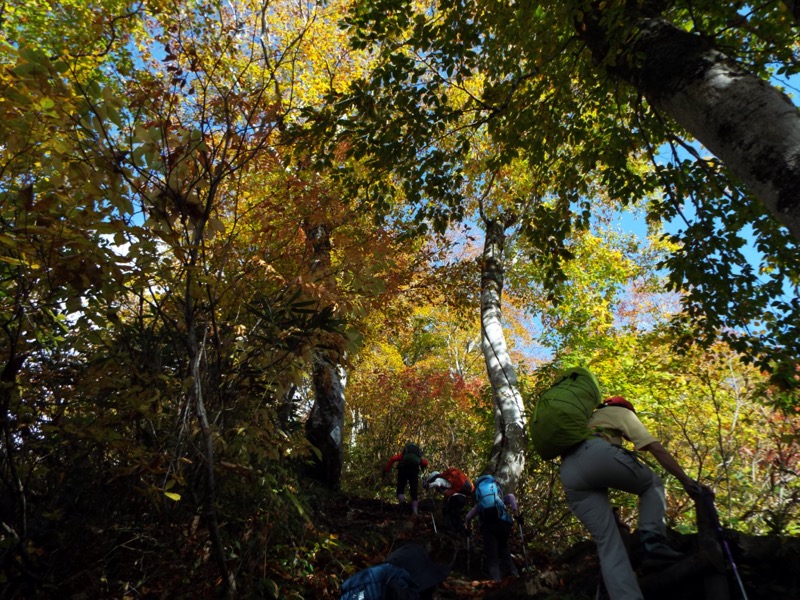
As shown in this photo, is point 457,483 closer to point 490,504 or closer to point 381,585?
point 490,504

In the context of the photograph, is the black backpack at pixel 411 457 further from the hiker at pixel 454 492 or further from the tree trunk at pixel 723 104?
the tree trunk at pixel 723 104

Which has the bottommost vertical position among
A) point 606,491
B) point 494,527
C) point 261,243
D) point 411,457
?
point 494,527

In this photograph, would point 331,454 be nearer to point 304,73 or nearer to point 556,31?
point 556,31

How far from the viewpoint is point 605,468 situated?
A: 3143 millimetres

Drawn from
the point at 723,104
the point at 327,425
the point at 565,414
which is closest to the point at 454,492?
the point at 327,425

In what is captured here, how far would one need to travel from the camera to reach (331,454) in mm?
8922

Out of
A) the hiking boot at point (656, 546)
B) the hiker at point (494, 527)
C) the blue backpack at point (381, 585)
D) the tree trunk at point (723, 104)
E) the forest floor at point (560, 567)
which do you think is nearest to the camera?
the tree trunk at point (723, 104)

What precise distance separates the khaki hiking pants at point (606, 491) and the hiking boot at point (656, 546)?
1.6 inches

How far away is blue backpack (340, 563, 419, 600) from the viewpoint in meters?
2.79

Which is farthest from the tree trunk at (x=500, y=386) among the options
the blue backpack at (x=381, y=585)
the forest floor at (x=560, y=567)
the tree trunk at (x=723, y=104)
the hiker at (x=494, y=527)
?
the tree trunk at (x=723, y=104)

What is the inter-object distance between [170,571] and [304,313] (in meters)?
2.50

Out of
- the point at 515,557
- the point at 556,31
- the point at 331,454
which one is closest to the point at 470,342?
the point at 331,454

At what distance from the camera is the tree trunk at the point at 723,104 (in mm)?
2170

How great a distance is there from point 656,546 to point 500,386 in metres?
4.53
